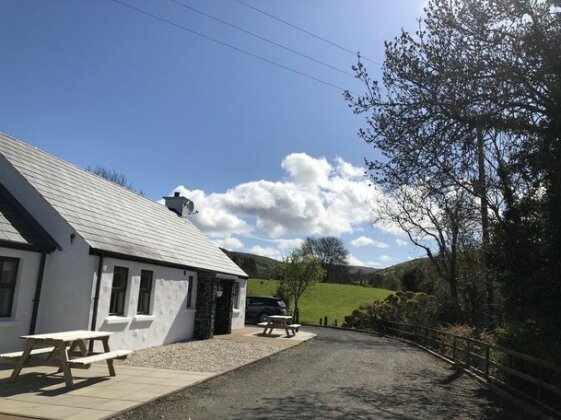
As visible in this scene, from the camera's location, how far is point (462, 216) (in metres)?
23.1

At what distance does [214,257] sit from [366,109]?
15229mm

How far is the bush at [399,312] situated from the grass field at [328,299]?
5.60 meters

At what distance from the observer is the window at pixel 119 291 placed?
14.8 metres

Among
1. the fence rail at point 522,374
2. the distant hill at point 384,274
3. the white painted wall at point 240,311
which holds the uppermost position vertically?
the distant hill at point 384,274

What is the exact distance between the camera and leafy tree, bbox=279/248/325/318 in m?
40.6

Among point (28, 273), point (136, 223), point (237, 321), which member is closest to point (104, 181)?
point (136, 223)

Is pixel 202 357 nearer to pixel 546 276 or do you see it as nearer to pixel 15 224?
pixel 15 224

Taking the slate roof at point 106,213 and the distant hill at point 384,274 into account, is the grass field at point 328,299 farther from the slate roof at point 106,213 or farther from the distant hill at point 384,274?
the slate roof at point 106,213

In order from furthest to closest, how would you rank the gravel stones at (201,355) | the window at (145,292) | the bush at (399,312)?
the bush at (399,312) < the window at (145,292) < the gravel stones at (201,355)

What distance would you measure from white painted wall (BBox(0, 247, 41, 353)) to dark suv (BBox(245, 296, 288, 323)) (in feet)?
70.7

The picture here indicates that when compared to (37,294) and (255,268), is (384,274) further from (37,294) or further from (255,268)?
(37,294)

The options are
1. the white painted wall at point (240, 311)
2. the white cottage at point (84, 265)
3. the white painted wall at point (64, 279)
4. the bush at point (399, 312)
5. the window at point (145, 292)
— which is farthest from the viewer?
the bush at point (399, 312)

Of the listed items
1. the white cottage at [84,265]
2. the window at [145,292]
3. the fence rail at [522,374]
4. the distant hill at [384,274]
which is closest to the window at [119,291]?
the white cottage at [84,265]

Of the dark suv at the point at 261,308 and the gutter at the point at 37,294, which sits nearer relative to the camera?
the gutter at the point at 37,294
